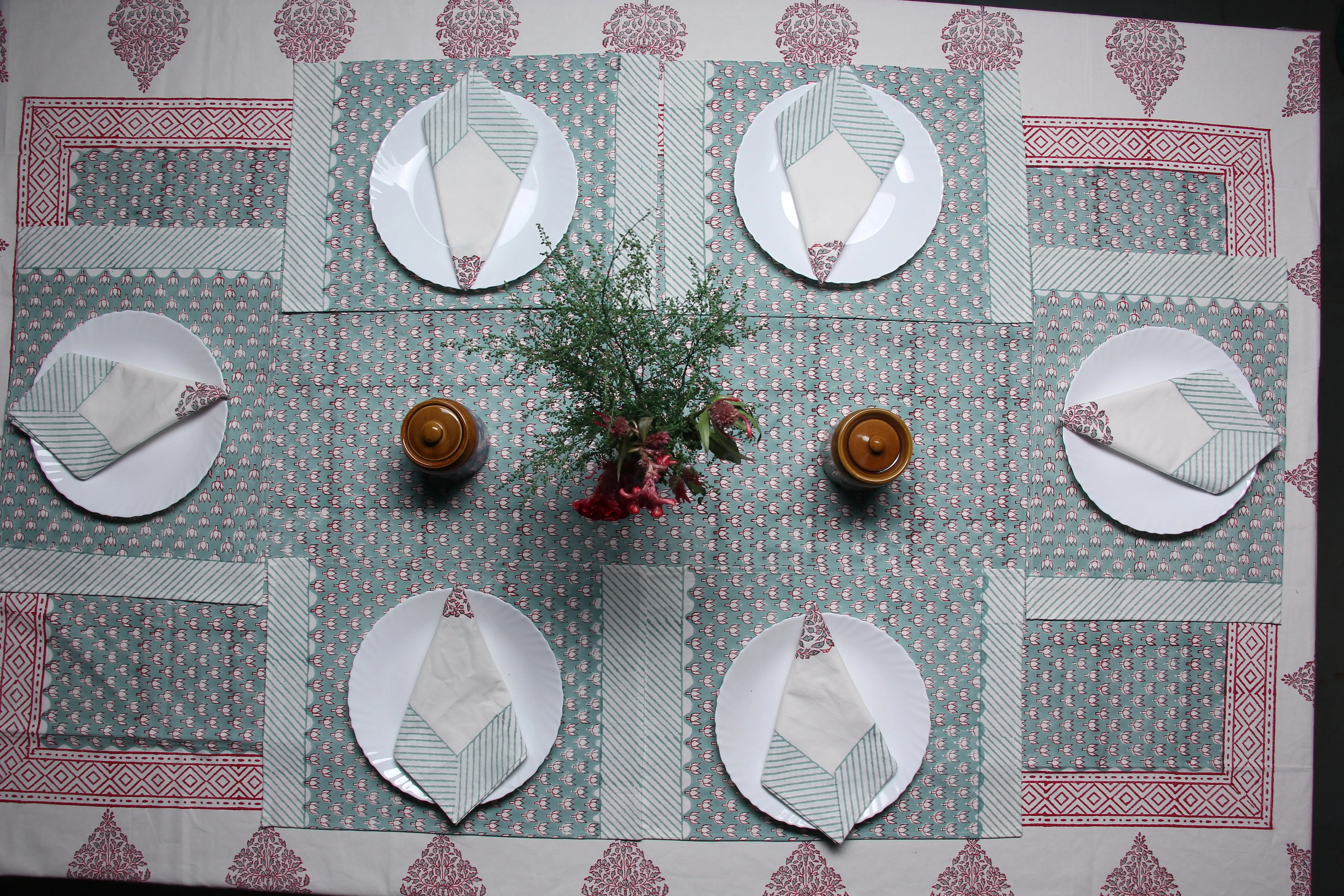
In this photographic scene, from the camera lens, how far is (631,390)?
943 millimetres

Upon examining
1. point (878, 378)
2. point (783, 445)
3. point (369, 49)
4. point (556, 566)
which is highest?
point (369, 49)

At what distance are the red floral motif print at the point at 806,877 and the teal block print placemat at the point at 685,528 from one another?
90 mm

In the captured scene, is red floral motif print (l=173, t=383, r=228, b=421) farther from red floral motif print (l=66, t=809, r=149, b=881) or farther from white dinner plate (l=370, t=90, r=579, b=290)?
red floral motif print (l=66, t=809, r=149, b=881)

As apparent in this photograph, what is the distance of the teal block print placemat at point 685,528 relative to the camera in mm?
1068

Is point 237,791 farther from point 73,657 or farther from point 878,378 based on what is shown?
point 878,378

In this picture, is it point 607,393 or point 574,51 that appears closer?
point 607,393

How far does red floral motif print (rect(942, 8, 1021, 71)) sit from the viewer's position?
113 cm

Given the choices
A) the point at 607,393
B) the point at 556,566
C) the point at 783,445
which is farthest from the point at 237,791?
the point at 783,445

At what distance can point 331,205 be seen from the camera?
1.11m

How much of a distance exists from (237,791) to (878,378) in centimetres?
114

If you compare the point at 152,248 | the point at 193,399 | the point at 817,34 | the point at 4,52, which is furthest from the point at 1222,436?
the point at 4,52

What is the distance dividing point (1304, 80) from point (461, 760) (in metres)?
1.65

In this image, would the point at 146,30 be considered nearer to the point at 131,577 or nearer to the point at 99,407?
the point at 99,407

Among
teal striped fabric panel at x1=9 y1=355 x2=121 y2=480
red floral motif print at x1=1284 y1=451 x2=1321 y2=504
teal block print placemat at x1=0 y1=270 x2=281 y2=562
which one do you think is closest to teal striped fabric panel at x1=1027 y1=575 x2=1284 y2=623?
red floral motif print at x1=1284 y1=451 x2=1321 y2=504
